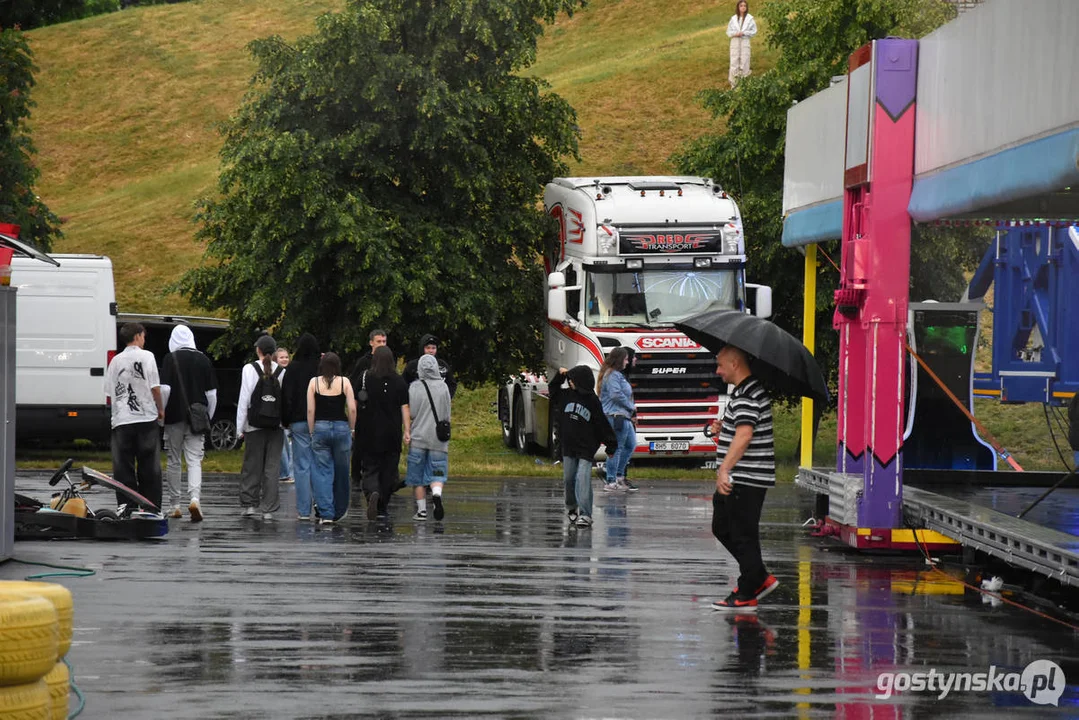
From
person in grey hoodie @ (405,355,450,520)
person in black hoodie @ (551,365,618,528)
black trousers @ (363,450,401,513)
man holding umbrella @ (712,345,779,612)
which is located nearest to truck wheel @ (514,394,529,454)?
black trousers @ (363,450,401,513)

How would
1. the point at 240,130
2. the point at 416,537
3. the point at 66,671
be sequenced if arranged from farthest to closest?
the point at 240,130, the point at 416,537, the point at 66,671

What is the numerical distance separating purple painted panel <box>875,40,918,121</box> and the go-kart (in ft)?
24.3

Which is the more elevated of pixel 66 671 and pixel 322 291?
pixel 322 291

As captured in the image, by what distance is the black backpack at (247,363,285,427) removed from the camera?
15.3 metres

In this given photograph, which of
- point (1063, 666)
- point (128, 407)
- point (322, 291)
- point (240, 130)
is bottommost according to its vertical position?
point (1063, 666)

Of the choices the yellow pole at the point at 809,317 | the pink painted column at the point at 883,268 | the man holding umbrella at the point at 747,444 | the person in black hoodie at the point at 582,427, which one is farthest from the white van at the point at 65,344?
the man holding umbrella at the point at 747,444

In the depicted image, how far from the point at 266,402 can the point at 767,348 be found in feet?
21.7

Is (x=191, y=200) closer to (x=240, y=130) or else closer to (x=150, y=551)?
(x=240, y=130)

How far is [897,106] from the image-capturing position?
12.9 metres

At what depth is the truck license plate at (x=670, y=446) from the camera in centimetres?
2367

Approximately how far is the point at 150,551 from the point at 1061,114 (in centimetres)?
811

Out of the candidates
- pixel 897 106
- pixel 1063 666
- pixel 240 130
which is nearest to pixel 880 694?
pixel 1063 666

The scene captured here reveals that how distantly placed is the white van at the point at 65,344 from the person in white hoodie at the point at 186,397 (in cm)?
775

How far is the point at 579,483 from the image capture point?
50.0 feet
